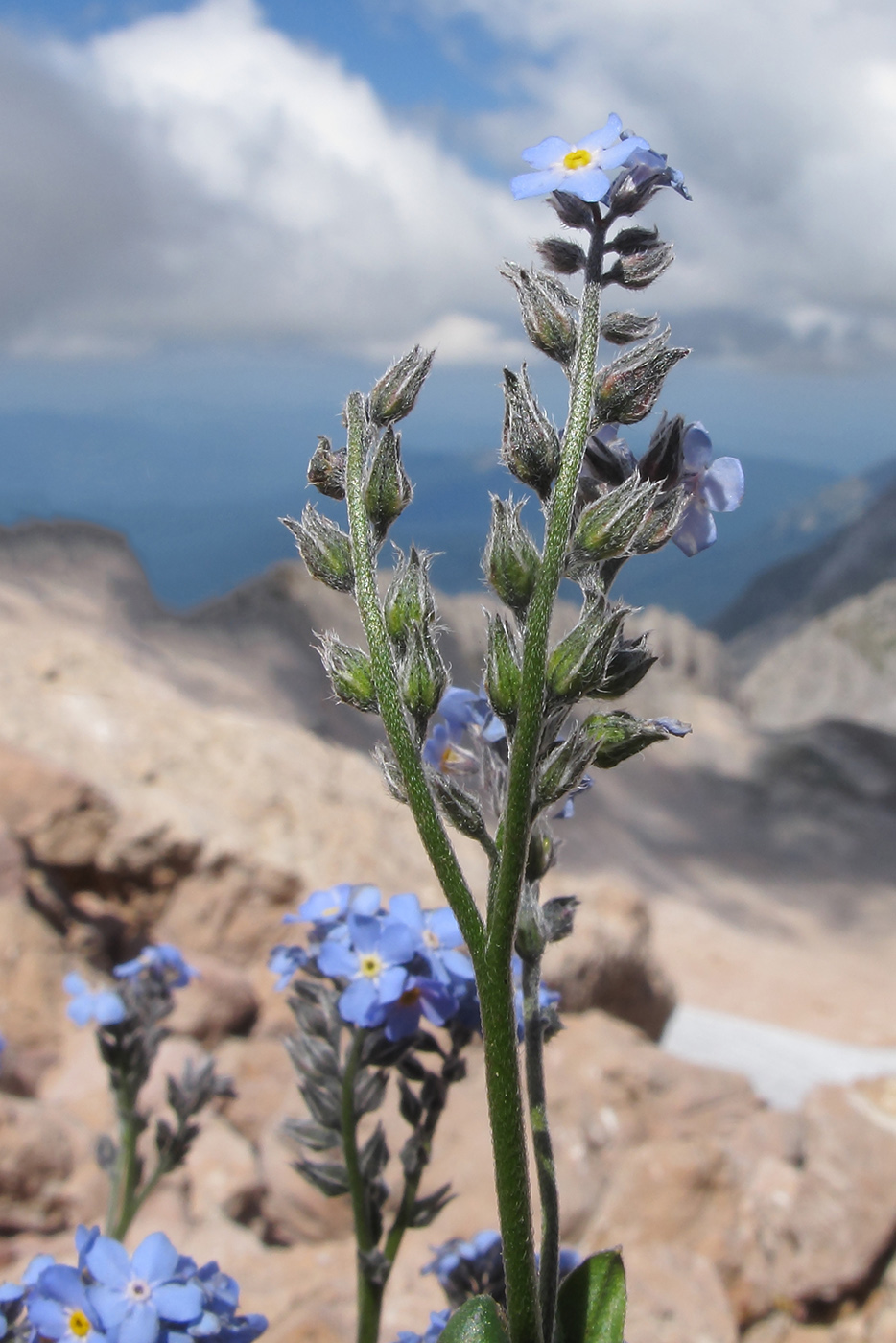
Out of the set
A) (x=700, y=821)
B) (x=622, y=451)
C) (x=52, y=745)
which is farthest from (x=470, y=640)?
(x=622, y=451)

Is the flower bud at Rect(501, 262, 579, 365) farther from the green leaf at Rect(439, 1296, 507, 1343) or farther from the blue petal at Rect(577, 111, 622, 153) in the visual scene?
the green leaf at Rect(439, 1296, 507, 1343)

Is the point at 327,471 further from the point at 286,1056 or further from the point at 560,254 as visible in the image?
the point at 286,1056

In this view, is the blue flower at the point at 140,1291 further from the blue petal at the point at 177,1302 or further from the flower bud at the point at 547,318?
the flower bud at the point at 547,318

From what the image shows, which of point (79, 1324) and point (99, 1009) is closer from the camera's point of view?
point (79, 1324)

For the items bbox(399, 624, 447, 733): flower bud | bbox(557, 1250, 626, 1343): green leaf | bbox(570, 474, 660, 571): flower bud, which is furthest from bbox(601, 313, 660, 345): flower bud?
bbox(557, 1250, 626, 1343): green leaf

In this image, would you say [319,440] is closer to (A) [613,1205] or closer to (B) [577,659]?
(B) [577,659]

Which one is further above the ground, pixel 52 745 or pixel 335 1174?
pixel 52 745

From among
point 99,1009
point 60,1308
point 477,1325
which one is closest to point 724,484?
point 477,1325

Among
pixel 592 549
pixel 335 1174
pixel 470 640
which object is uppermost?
pixel 470 640
